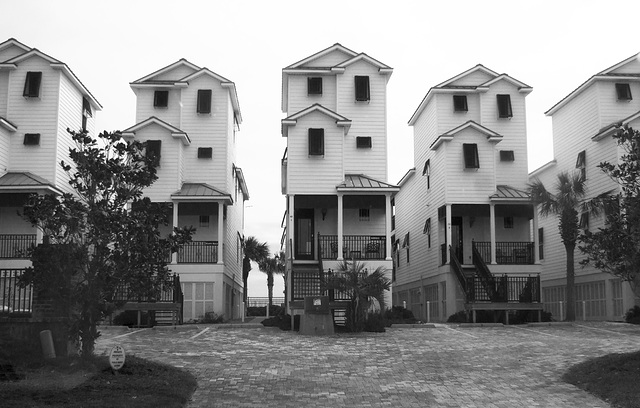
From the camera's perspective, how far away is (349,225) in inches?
1569

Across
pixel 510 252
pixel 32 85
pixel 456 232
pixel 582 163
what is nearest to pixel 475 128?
pixel 456 232

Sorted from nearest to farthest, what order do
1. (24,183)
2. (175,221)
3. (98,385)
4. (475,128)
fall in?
(98,385) → (24,183) → (175,221) → (475,128)

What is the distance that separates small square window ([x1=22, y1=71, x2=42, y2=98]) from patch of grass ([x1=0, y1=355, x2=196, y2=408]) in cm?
2497

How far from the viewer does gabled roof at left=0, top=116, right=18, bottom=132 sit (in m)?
38.8

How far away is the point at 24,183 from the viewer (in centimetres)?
3769

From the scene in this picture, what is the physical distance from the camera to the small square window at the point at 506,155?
1724 inches

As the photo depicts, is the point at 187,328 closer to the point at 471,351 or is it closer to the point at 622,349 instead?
the point at 471,351

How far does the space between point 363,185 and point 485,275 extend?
6998mm

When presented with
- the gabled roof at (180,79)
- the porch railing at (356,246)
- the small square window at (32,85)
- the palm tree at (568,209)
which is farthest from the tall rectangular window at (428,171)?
the small square window at (32,85)

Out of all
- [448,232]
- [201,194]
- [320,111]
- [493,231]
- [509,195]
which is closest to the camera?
[320,111]

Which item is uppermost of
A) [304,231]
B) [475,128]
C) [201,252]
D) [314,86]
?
[314,86]

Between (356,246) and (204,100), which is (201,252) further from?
(204,100)

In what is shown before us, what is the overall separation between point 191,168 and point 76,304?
2364 cm

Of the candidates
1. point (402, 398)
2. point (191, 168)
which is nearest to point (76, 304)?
point (402, 398)
